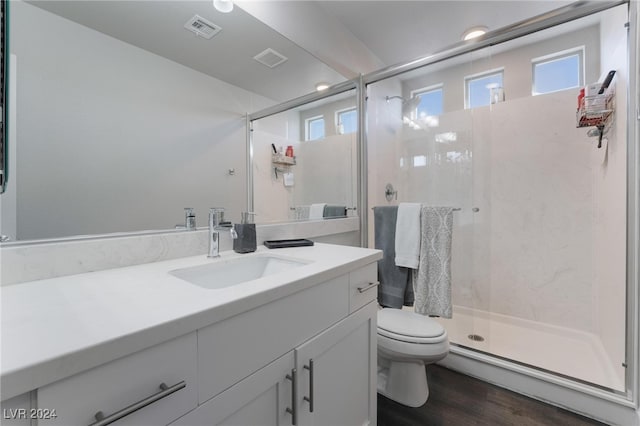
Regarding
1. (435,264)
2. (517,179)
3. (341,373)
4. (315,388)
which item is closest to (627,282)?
(435,264)

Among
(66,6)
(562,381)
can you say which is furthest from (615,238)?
(66,6)

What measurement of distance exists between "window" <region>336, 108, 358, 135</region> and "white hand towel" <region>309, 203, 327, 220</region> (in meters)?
0.62

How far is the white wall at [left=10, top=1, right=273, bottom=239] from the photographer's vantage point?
78cm

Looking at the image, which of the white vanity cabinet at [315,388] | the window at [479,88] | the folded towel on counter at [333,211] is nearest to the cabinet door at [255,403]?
the white vanity cabinet at [315,388]

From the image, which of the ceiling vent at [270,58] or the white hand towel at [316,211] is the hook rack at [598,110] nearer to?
the white hand towel at [316,211]

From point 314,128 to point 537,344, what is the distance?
223cm

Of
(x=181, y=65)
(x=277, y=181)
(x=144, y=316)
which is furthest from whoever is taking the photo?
(x=277, y=181)

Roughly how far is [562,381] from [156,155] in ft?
7.20

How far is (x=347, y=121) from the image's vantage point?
211cm

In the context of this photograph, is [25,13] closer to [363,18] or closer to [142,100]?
[142,100]

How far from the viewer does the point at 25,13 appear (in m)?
0.77

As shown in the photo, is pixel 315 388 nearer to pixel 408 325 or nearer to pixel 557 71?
pixel 408 325

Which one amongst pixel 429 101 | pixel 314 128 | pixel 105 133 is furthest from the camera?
pixel 429 101

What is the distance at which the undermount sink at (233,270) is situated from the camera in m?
0.94
